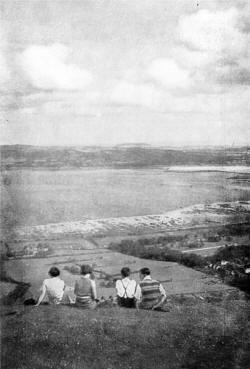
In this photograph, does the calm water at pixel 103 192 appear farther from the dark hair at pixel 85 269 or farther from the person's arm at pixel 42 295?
the person's arm at pixel 42 295

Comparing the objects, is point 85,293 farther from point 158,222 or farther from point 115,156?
point 115,156

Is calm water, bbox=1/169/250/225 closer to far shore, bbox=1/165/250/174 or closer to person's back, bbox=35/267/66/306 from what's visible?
far shore, bbox=1/165/250/174

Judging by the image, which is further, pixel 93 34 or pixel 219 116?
pixel 219 116

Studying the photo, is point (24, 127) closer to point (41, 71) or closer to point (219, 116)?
point (41, 71)

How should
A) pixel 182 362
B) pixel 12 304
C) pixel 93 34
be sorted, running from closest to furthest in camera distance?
pixel 182 362 → pixel 12 304 → pixel 93 34

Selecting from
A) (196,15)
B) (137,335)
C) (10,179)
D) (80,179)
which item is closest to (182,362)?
(137,335)

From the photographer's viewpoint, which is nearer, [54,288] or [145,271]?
[54,288]

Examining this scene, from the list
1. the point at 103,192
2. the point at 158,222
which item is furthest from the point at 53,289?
the point at 158,222
